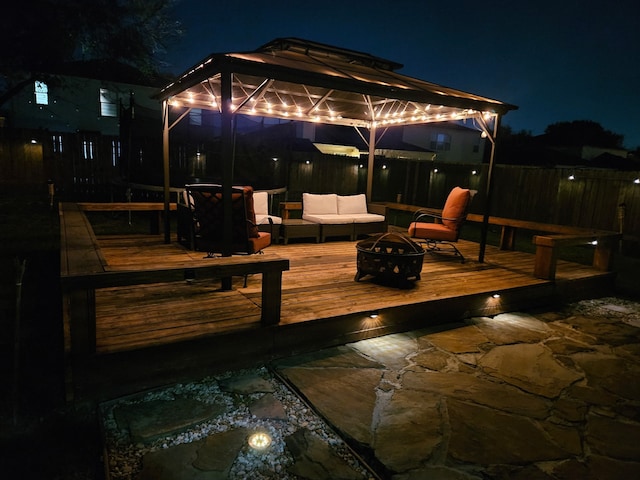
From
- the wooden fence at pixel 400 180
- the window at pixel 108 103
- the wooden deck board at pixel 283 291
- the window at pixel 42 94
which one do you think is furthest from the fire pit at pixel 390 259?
the window at pixel 42 94

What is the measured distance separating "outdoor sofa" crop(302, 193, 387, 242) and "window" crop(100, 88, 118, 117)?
14.3m

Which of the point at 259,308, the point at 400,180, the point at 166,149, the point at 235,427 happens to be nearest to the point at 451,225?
the point at 259,308

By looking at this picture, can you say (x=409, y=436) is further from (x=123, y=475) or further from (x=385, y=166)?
(x=385, y=166)

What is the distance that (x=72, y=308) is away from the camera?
2.50 meters

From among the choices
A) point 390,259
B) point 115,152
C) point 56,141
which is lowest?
point 390,259

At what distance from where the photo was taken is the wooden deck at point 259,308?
279 cm

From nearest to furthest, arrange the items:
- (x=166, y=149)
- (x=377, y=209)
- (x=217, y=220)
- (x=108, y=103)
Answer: (x=217, y=220) → (x=166, y=149) → (x=377, y=209) → (x=108, y=103)

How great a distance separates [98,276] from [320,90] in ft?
17.1

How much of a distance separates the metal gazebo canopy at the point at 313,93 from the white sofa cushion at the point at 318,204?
45.7 inches

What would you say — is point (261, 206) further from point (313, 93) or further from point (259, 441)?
point (259, 441)

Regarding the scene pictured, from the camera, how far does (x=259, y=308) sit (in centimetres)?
362

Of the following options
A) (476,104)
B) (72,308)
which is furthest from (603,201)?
(72,308)

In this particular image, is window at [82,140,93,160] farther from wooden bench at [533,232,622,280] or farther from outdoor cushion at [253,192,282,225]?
wooden bench at [533,232,622,280]

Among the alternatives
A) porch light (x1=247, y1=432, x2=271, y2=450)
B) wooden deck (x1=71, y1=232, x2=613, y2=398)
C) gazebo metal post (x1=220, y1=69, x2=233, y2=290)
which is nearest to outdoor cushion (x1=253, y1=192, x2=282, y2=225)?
wooden deck (x1=71, y1=232, x2=613, y2=398)
